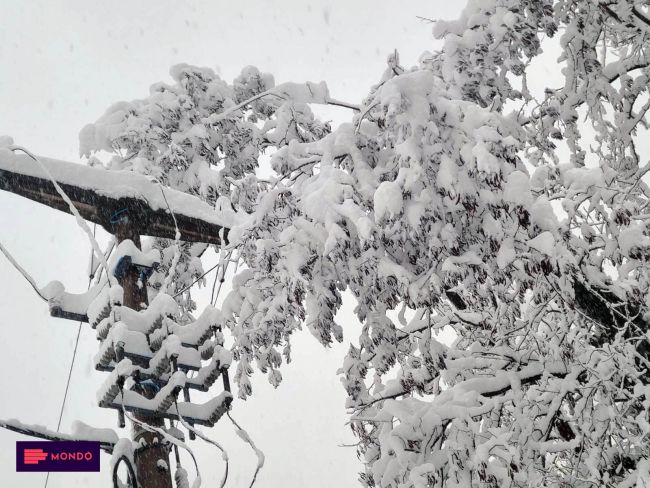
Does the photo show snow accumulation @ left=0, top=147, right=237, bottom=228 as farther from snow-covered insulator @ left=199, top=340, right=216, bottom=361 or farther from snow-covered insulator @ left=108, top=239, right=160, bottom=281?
snow-covered insulator @ left=199, top=340, right=216, bottom=361

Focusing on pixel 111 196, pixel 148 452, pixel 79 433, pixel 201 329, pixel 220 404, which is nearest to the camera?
pixel 79 433

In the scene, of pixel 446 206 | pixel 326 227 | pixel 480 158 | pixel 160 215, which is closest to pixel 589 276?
pixel 446 206

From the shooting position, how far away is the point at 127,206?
15.4 feet

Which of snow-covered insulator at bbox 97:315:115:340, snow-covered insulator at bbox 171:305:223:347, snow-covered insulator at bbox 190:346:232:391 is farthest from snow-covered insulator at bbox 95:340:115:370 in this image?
snow-covered insulator at bbox 190:346:232:391

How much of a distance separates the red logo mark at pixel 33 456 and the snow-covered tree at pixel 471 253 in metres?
1.57

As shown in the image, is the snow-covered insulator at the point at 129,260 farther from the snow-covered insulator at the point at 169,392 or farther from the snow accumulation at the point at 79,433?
the snow accumulation at the point at 79,433

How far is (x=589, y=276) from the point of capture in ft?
14.1

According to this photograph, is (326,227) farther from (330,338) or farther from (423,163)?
(330,338)

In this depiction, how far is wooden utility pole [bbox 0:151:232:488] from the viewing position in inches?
166

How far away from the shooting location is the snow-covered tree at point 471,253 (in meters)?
3.44

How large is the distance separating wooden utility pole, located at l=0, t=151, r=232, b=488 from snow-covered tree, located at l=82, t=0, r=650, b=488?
573mm

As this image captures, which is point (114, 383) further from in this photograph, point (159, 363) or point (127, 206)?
point (127, 206)

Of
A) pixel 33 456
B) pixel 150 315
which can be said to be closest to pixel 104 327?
pixel 150 315

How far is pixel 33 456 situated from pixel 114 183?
2.02m
